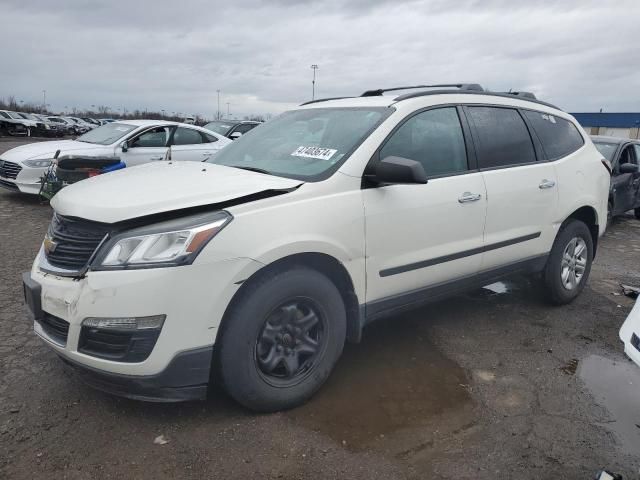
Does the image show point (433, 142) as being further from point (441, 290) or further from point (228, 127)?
point (228, 127)

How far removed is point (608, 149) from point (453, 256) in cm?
684

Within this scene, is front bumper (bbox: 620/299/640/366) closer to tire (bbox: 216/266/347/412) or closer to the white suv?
the white suv

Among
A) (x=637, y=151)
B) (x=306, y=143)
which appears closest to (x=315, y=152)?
(x=306, y=143)

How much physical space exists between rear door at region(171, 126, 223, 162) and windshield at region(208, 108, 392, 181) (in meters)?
5.53

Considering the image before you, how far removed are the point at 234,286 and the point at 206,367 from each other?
0.42m

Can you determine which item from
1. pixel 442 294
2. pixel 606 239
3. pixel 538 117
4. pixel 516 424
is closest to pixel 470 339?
pixel 442 294

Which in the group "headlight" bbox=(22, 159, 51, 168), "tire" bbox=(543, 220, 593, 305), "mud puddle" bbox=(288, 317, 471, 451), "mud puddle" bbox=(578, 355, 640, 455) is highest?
"headlight" bbox=(22, 159, 51, 168)

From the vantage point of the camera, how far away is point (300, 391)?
2.81m

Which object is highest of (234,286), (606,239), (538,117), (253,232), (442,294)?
(538,117)

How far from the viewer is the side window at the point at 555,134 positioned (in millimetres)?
4332

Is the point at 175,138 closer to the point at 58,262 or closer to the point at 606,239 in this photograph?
the point at 58,262

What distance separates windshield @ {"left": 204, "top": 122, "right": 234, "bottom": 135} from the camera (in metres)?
14.2

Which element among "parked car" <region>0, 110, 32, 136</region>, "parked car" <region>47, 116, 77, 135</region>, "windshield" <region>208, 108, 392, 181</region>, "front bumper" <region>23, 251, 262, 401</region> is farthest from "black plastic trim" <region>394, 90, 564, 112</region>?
"parked car" <region>47, 116, 77, 135</region>

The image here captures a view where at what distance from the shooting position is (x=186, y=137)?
935 cm
